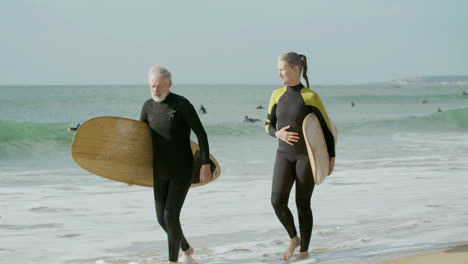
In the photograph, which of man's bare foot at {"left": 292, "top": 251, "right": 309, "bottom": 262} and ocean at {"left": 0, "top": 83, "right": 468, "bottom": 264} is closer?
man's bare foot at {"left": 292, "top": 251, "right": 309, "bottom": 262}

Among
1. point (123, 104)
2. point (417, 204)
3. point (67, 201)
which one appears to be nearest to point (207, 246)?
point (417, 204)

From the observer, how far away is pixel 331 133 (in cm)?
458

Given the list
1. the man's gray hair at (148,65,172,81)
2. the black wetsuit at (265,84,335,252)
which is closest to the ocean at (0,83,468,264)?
the black wetsuit at (265,84,335,252)

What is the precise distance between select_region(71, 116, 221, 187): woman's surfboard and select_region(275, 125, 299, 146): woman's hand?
57 centimetres

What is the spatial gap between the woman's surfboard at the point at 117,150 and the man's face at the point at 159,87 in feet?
0.95

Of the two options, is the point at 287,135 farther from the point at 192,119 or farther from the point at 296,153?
the point at 192,119

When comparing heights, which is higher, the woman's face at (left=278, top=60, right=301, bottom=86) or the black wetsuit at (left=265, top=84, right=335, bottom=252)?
the woman's face at (left=278, top=60, right=301, bottom=86)

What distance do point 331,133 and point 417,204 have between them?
3.08 meters

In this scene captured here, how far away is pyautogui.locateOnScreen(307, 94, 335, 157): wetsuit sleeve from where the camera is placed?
4484 mm

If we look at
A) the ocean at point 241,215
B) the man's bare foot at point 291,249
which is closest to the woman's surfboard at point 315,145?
the man's bare foot at point 291,249

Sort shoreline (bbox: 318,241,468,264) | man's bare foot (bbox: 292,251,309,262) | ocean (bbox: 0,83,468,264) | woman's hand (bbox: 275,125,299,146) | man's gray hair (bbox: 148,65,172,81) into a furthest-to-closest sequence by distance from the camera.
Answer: ocean (bbox: 0,83,468,264) < man's bare foot (bbox: 292,251,309,262) < woman's hand (bbox: 275,125,299,146) < shoreline (bbox: 318,241,468,264) < man's gray hair (bbox: 148,65,172,81)

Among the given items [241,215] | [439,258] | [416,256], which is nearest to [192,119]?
[416,256]

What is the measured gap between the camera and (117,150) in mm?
4684

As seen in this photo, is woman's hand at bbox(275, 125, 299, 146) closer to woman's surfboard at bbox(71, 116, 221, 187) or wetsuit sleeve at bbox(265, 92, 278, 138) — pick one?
wetsuit sleeve at bbox(265, 92, 278, 138)
